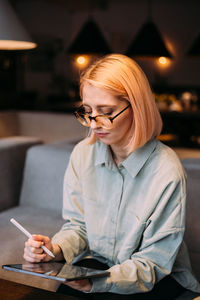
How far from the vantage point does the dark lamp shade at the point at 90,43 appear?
15.4 feet

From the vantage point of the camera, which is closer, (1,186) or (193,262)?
(193,262)

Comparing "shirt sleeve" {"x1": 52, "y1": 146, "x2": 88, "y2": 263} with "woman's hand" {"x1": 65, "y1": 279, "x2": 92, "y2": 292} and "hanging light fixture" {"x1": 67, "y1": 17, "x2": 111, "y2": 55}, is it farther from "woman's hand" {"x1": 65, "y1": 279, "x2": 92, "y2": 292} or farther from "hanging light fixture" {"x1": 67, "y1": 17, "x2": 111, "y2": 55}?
"hanging light fixture" {"x1": 67, "y1": 17, "x2": 111, "y2": 55}

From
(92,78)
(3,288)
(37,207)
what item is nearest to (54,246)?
(3,288)

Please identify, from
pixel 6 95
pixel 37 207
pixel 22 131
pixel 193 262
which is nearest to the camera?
pixel 193 262

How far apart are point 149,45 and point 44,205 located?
113 inches

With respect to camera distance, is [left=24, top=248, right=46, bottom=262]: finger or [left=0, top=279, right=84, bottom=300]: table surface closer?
[left=0, top=279, right=84, bottom=300]: table surface

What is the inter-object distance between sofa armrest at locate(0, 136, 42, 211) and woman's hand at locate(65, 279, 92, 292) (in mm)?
1413

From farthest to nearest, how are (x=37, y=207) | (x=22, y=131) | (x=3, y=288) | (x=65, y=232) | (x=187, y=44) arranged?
1. (x=187, y=44)
2. (x=22, y=131)
3. (x=37, y=207)
4. (x=65, y=232)
5. (x=3, y=288)

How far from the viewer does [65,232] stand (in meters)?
1.49

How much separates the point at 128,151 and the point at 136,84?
25 cm

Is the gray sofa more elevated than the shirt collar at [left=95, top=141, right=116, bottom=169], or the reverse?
the shirt collar at [left=95, top=141, right=116, bottom=169]

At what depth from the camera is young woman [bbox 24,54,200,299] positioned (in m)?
1.25

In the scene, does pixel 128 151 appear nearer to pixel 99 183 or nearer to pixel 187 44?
pixel 99 183

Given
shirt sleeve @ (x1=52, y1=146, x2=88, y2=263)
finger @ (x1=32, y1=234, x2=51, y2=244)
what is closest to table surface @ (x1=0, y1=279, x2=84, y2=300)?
finger @ (x1=32, y1=234, x2=51, y2=244)
